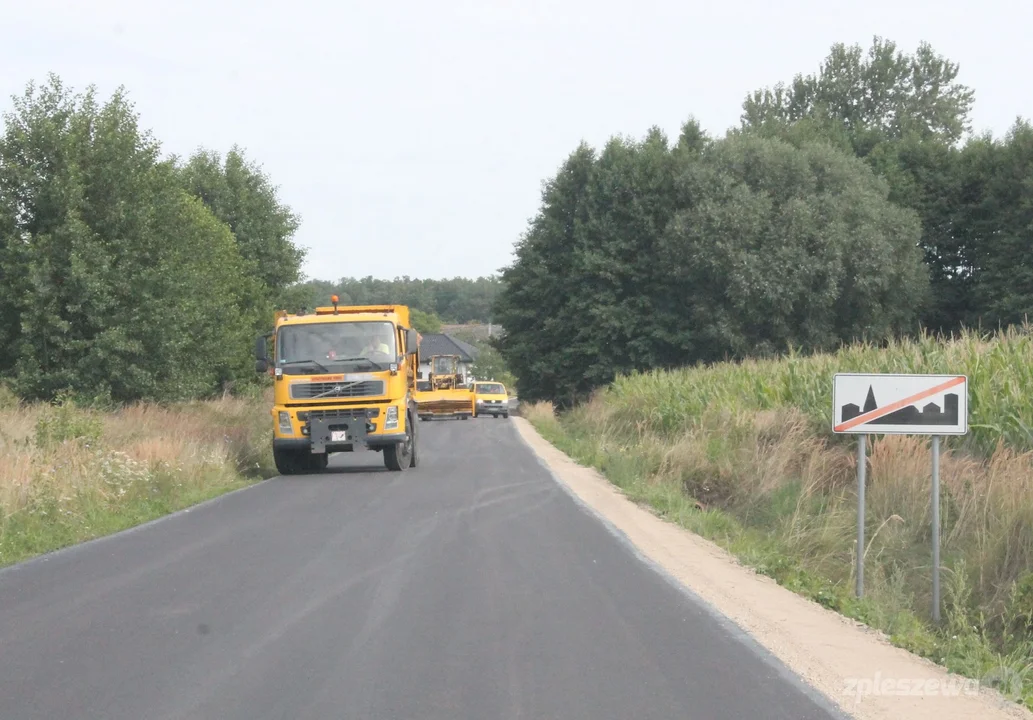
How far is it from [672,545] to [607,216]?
41.1 meters

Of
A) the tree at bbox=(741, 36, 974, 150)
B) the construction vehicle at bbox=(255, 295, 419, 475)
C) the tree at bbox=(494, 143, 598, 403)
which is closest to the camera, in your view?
the construction vehicle at bbox=(255, 295, 419, 475)

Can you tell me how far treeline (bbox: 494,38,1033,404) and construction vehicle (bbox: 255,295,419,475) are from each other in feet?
92.2

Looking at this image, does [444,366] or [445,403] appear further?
[444,366]

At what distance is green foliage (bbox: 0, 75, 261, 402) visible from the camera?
28.6m

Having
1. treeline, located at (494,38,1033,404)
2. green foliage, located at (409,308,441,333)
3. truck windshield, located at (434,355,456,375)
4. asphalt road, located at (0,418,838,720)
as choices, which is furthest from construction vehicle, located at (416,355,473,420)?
green foliage, located at (409,308,441,333)

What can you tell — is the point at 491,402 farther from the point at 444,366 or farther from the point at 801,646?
the point at 801,646

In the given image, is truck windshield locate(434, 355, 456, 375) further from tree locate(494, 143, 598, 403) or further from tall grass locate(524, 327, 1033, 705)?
tall grass locate(524, 327, 1033, 705)

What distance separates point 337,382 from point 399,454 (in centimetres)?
197

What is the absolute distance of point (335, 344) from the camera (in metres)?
21.7

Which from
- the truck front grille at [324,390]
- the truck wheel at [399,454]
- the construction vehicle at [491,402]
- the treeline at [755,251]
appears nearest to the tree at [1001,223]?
the treeline at [755,251]

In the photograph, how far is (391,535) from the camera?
12.9m

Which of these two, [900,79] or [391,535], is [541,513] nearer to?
[391,535]

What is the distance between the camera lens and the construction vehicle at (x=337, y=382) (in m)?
21.4

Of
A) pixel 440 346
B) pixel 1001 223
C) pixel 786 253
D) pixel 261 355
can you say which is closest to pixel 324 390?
pixel 261 355
